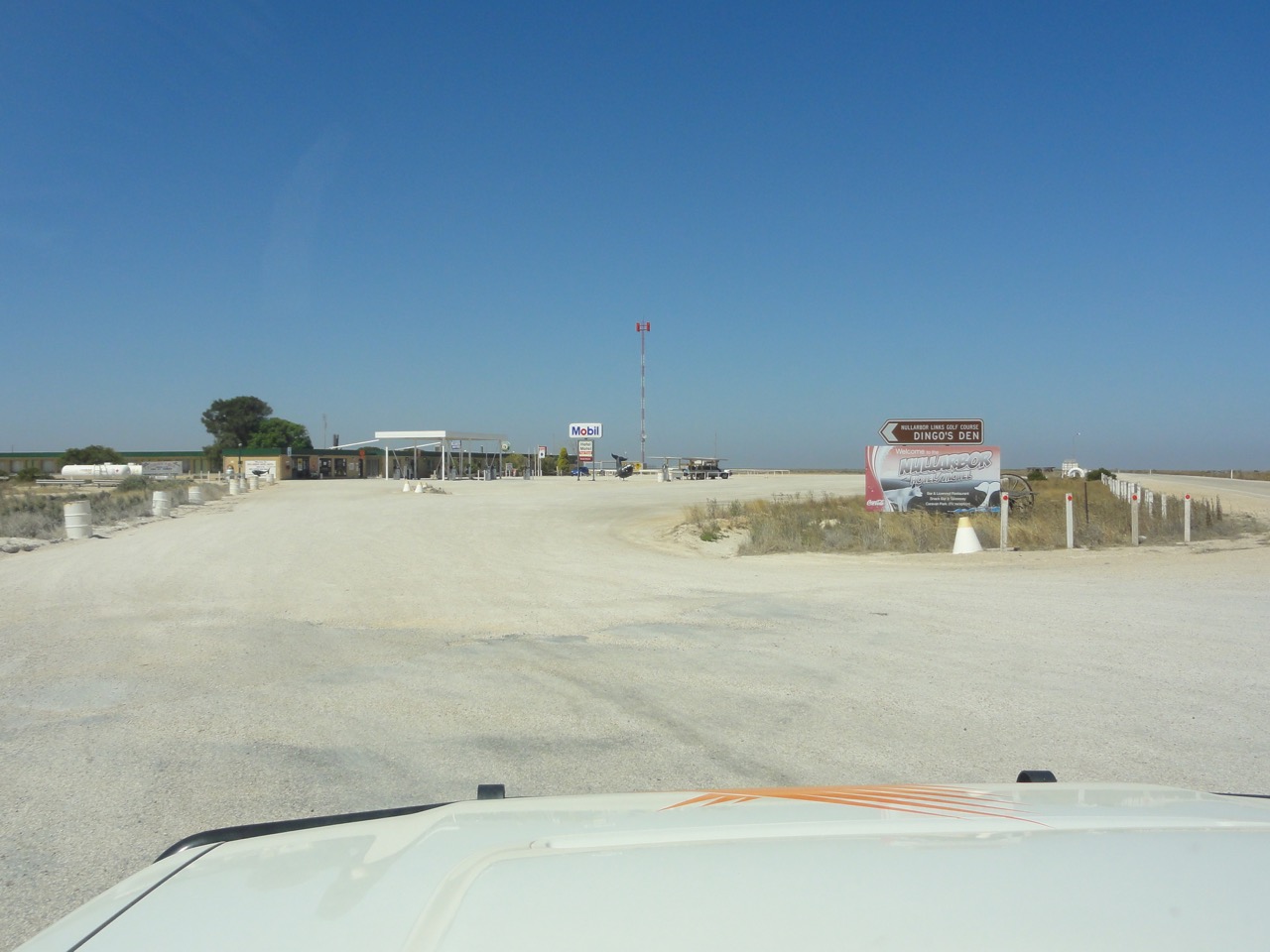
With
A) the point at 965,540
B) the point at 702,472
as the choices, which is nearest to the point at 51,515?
the point at 965,540

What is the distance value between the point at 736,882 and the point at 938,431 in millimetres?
22976

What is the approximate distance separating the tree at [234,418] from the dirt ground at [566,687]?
12275 centimetres

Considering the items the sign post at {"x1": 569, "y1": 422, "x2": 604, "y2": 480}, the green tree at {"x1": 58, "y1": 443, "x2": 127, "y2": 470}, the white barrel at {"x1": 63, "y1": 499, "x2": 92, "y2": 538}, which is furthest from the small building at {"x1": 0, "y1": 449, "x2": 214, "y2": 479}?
the white barrel at {"x1": 63, "y1": 499, "x2": 92, "y2": 538}

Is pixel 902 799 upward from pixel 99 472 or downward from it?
downward

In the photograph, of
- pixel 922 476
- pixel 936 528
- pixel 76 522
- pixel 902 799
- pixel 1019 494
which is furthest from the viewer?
pixel 1019 494

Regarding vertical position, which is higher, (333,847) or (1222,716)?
(333,847)

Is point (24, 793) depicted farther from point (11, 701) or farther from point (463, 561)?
point (463, 561)

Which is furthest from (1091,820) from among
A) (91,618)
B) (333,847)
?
(91,618)

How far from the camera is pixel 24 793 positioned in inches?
209

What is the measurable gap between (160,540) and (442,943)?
2317cm

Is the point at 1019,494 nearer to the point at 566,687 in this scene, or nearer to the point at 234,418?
the point at 566,687

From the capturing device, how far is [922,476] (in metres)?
23.3

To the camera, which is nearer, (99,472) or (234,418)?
(99,472)

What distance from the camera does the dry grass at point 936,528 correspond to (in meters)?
21.1
